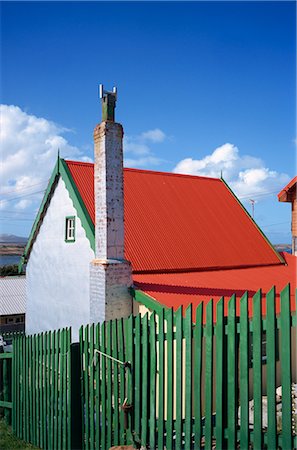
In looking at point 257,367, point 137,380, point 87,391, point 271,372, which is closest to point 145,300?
point 87,391

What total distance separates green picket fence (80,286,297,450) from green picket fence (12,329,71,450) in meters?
0.40

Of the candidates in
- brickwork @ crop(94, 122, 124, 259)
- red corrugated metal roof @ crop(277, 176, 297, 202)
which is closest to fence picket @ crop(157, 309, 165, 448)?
brickwork @ crop(94, 122, 124, 259)

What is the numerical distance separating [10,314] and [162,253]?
2150cm

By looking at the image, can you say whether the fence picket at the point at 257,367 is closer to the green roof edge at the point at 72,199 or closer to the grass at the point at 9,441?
the grass at the point at 9,441

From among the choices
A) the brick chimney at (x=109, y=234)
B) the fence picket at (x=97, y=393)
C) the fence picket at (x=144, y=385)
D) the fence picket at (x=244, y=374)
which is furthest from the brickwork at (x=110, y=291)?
the fence picket at (x=244, y=374)

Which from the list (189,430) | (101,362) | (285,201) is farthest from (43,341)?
(285,201)

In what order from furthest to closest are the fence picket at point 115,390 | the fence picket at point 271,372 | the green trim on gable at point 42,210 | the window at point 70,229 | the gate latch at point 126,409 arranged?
the green trim on gable at point 42,210 < the window at point 70,229 < the fence picket at point 115,390 < the gate latch at point 126,409 < the fence picket at point 271,372

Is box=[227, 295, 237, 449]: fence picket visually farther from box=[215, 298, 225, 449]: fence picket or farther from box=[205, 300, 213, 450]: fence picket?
box=[205, 300, 213, 450]: fence picket

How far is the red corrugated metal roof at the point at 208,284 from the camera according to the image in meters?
10.1

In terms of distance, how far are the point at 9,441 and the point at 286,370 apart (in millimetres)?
6727

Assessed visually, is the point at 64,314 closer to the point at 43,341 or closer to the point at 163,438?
the point at 43,341

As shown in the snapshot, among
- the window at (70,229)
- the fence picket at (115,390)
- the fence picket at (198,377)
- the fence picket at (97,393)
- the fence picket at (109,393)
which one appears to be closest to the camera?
the fence picket at (198,377)

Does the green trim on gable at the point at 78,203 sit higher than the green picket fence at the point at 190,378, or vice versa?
the green trim on gable at the point at 78,203

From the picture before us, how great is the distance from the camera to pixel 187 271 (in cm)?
1330
